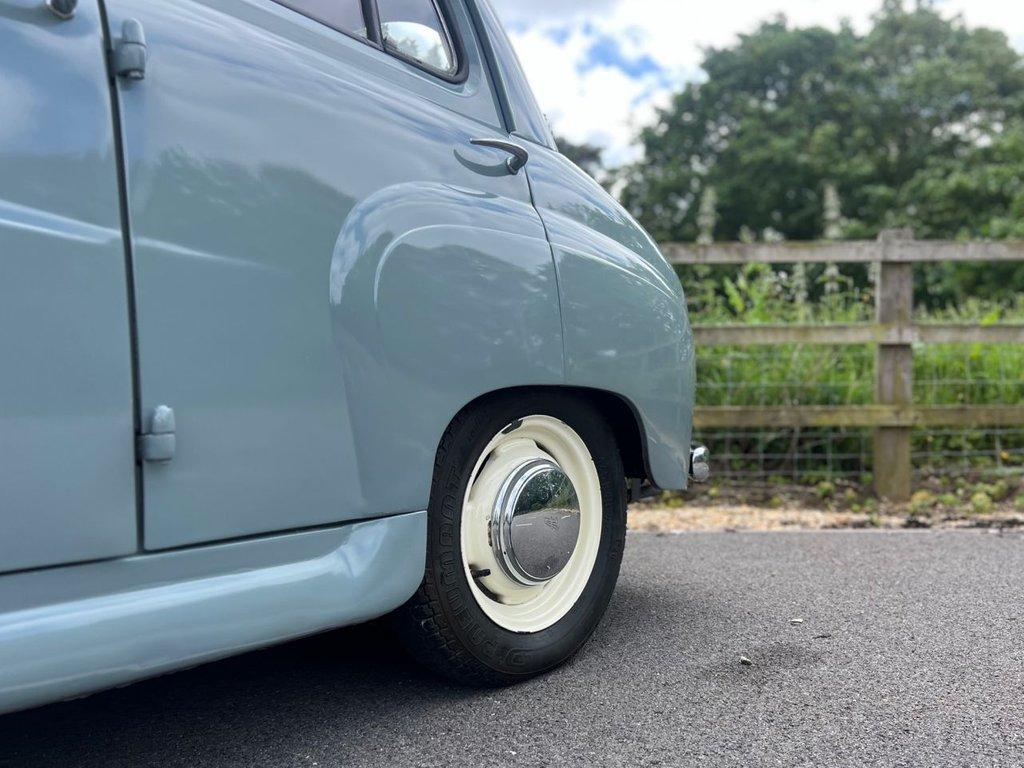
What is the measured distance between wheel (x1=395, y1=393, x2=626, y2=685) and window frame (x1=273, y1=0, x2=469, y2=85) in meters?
0.78

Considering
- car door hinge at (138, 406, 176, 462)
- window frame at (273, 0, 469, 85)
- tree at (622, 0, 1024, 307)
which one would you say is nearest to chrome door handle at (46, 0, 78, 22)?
window frame at (273, 0, 469, 85)

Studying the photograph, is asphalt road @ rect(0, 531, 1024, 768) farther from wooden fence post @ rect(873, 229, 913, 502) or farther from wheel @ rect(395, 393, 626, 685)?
wooden fence post @ rect(873, 229, 913, 502)

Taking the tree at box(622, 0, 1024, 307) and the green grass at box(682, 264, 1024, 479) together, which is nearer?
the green grass at box(682, 264, 1024, 479)

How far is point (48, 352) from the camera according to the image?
1416 millimetres

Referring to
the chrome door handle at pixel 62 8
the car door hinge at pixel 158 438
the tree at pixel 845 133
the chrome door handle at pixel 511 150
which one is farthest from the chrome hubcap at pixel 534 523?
the tree at pixel 845 133

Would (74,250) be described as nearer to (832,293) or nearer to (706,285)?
(706,285)

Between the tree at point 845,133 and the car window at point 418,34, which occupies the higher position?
the tree at point 845,133

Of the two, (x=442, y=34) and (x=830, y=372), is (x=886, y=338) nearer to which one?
(x=830, y=372)

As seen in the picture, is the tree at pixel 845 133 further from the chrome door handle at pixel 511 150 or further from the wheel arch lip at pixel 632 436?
the chrome door handle at pixel 511 150

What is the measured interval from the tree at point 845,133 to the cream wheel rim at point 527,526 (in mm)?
23919

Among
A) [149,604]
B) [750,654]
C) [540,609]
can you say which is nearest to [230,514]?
[149,604]

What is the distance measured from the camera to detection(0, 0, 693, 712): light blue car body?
1420 millimetres

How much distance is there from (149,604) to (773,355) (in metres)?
4.48

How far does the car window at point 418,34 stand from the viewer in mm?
2164
